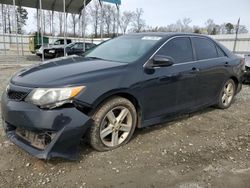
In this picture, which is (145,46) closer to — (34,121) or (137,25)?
(34,121)

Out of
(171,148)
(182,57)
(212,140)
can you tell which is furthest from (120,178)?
(182,57)

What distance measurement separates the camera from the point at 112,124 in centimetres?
356

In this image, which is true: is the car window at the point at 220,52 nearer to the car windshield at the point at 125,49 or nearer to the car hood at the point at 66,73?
the car windshield at the point at 125,49

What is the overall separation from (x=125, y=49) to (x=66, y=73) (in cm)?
131

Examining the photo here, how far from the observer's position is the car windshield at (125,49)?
4.01 meters

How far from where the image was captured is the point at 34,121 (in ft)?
9.63

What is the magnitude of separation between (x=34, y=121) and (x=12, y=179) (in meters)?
0.66

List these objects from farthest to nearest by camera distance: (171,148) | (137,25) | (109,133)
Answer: (137,25) → (171,148) → (109,133)

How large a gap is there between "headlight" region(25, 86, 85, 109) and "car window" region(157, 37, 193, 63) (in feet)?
5.38

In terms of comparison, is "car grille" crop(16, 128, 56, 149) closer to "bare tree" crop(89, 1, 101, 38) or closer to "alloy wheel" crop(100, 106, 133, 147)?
"alloy wheel" crop(100, 106, 133, 147)

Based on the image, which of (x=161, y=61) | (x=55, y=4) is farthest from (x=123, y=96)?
(x=55, y=4)

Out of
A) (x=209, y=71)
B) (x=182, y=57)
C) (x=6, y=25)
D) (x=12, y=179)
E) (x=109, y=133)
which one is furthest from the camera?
(x=6, y=25)

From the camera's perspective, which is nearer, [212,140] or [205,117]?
[212,140]

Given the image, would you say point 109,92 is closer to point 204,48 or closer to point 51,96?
point 51,96
